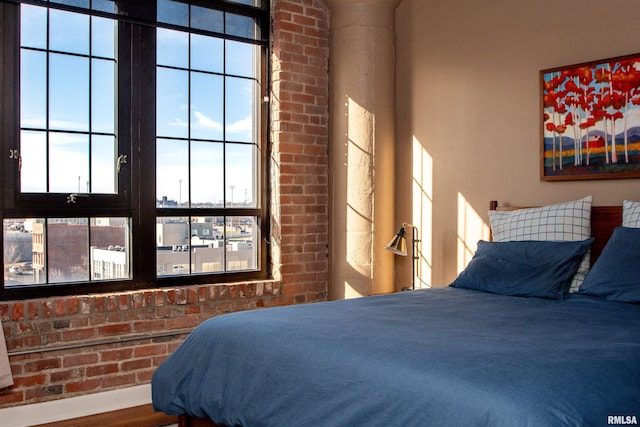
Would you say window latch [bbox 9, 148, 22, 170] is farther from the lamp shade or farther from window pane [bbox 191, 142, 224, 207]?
the lamp shade

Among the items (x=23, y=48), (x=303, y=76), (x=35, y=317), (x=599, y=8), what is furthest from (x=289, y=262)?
(x=599, y=8)

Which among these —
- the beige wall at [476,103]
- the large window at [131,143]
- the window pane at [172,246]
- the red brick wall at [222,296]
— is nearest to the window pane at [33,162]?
the large window at [131,143]

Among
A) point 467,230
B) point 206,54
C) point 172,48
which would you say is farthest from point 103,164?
point 467,230

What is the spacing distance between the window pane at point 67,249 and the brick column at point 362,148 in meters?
1.70

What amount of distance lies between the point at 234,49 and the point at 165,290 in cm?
168

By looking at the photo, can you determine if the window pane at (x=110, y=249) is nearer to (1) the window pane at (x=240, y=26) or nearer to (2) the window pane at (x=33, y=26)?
(2) the window pane at (x=33, y=26)

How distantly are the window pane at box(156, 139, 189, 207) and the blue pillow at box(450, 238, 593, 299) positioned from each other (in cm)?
184

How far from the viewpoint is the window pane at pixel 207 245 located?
4188mm

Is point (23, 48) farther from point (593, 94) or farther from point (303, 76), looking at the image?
point (593, 94)

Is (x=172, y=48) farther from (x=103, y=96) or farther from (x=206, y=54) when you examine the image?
(x=103, y=96)

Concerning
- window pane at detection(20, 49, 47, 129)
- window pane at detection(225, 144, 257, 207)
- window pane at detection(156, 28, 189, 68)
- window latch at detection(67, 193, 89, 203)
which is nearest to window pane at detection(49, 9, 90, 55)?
window pane at detection(20, 49, 47, 129)

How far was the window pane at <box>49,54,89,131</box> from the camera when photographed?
3666mm

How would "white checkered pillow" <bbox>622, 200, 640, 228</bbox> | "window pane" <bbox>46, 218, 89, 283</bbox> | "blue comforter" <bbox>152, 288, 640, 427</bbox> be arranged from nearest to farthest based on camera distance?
"blue comforter" <bbox>152, 288, 640, 427</bbox>
"white checkered pillow" <bbox>622, 200, 640, 228</bbox>
"window pane" <bbox>46, 218, 89, 283</bbox>

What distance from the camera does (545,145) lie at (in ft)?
12.2
